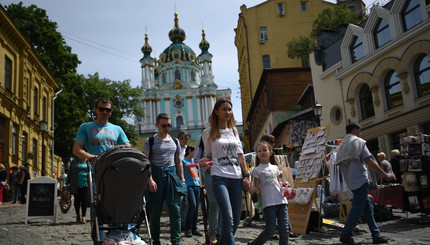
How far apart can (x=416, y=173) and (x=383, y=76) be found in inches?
506

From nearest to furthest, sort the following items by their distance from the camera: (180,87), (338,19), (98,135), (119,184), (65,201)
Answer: (119,184) → (98,135) → (65,201) → (338,19) → (180,87)

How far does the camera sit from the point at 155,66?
110 m

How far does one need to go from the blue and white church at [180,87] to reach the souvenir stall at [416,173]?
3308 inches

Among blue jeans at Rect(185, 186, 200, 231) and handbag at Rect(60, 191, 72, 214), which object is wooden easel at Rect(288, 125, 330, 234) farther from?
handbag at Rect(60, 191, 72, 214)

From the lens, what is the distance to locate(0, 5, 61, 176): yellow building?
68.5 feet

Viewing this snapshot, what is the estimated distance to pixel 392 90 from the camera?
19.5 m

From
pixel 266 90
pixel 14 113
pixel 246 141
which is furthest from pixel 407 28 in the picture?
pixel 246 141

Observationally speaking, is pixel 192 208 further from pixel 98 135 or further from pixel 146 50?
pixel 146 50

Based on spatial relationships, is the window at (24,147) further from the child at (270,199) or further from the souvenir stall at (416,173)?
the child at (270,199)

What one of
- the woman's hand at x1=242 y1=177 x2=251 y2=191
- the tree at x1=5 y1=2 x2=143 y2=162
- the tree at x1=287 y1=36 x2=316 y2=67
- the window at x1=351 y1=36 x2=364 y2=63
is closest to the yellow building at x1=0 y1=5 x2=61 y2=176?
the tree at x1=5 y1=2 x2=143 y2=162

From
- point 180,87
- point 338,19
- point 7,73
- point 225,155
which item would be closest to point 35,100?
point 7,73

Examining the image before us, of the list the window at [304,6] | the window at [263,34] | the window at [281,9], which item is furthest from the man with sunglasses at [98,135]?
the window at [304,6]

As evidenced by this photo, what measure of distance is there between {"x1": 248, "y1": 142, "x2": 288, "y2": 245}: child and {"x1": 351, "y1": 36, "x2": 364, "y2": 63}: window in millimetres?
18462

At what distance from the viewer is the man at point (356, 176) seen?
19.7ft
